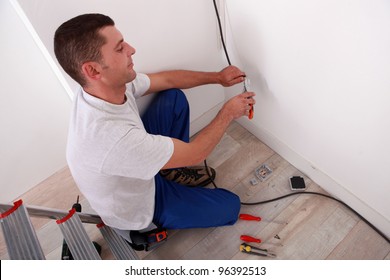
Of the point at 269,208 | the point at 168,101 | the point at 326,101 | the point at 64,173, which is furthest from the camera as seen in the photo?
the point at 64,173

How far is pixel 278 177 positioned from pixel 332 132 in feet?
1.24

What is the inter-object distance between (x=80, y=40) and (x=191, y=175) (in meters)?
0.78

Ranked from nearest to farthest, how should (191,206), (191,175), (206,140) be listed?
(206,140), (191,206), (191,175)

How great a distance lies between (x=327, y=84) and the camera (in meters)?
0.88

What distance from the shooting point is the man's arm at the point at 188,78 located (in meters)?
1.06

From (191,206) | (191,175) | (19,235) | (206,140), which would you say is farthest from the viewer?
(191,175)

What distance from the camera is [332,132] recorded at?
3.28ft

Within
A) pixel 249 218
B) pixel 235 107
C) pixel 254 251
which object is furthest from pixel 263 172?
pixel 235 107

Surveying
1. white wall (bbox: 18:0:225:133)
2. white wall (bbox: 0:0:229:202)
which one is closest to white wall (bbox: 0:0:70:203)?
white wall (bbox: 0:0:229:202)

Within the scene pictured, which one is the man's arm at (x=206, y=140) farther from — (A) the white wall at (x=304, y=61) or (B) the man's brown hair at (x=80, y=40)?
(B) the man's brown hair at (x=80, y=40)

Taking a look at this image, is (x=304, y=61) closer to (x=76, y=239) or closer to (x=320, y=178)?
(x=320, y=178)

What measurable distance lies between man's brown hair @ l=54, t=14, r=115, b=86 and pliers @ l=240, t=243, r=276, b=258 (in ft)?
2.83

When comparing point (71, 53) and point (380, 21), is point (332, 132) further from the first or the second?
point (71, 53)
